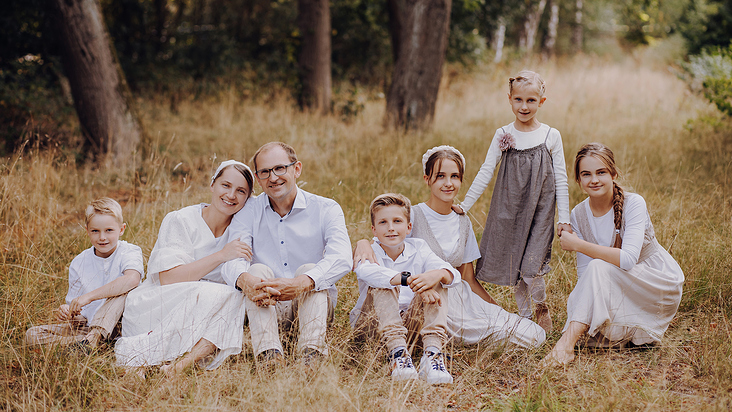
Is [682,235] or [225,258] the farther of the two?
[682,235]

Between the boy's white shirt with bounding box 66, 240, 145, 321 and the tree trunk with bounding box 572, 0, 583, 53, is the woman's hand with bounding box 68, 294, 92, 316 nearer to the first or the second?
Answer: the boy's white shirt with bounding box 66, 240, 145, 321

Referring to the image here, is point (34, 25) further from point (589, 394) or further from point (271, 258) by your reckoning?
point (589, 394)

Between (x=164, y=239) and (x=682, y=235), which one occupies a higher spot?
(x=164, y=239)

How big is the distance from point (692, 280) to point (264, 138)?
5.60m

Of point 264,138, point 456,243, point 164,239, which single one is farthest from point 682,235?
point 264,138

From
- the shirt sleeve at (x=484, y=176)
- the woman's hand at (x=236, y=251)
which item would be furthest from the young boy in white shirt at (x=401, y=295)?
the woman's hand at (x=236, y=251)

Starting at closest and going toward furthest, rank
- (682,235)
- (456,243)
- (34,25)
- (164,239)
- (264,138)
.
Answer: (164,239)
(456,243)
(682,235)
(264,138)
(34,25)

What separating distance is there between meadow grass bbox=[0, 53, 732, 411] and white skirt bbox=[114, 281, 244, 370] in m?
0.12

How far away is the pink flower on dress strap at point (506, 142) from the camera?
11.7 ft

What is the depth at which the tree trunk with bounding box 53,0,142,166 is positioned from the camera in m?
6.32

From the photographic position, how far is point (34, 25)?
11.0 meters

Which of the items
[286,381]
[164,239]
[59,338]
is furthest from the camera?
[164,239]

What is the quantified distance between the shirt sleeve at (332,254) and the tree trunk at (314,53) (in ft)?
23.5

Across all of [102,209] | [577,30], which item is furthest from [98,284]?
[577,30]
